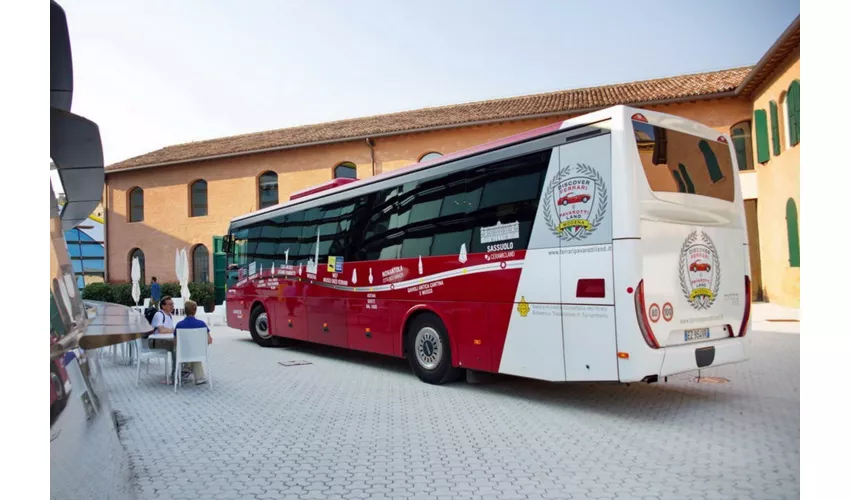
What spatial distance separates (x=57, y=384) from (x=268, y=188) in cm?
2634

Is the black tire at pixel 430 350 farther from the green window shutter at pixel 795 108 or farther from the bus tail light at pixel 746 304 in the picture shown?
the green window shutter at pixel 795 108

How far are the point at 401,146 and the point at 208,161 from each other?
9892mm

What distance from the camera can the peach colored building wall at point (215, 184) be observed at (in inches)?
969

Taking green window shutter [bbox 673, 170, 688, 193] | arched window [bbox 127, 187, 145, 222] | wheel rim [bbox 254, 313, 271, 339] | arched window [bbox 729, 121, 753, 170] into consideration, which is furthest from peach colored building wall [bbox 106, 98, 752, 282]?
green window shutter [bbox 673, 170, 688, 193]

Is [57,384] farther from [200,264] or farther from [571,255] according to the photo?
[200,264]

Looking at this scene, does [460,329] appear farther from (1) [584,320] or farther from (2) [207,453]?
(2) [207,453]

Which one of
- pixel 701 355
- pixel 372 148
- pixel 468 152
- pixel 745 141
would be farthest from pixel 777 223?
pixel 372 148

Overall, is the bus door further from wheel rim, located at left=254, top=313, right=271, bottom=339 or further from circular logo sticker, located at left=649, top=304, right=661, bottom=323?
wheel rim, located at left=254, top=313, right=271, bottom=339

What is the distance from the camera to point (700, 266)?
6.23m

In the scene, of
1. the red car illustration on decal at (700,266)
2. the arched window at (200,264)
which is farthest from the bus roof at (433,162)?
the arched window at (200,264)

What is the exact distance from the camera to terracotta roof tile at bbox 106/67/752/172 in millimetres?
20141

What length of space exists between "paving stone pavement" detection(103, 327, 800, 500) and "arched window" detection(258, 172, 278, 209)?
18.7 meters

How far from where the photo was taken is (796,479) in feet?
14.1
